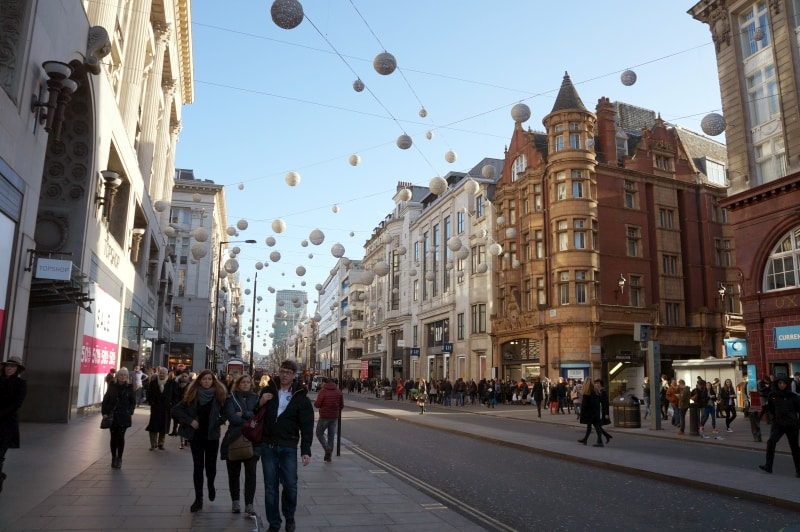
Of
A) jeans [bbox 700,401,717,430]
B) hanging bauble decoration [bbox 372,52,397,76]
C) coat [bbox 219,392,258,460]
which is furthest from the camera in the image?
jeans [bbox 700,401,717,430]

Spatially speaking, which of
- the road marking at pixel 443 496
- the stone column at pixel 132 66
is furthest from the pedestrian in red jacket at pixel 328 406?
the stone column at pixel 132 66

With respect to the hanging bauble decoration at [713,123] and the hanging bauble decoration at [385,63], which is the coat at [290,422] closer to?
the hanging bauble decoration at [385,63]

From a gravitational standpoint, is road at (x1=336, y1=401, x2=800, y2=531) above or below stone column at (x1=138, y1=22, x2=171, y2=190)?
below

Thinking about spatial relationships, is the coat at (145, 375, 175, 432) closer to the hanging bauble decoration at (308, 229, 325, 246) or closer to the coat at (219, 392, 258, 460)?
the coat at (219, 392, 258, 460)

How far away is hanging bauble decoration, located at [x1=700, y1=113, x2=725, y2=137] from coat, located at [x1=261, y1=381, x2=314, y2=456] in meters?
15.6

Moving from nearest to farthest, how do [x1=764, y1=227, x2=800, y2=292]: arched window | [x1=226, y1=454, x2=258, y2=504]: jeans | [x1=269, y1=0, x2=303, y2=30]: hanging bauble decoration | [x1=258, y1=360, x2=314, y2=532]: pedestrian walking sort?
[x1=258, y1=360, x2=314, y2=532]: pedestrian walking → [x1=226, y1=454, x2=258, y2=504]: jeans → [x1=269, y1=0, x2=303, y2=30]: hanging bauble decoration → [x1=764, y1=227, x2=800, y2=292]: arched window

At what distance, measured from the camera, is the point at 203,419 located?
802 centimetres

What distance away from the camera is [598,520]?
7.96 metres

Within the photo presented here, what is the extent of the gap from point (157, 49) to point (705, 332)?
134 ft

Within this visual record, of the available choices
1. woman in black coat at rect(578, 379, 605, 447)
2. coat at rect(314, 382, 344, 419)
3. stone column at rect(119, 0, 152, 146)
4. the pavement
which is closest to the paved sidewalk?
the pavement

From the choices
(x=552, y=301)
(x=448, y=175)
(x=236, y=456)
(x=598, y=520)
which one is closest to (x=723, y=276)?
(x=552, y=301)

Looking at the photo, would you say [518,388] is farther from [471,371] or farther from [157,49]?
[157,49]

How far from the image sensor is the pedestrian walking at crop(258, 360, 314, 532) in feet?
21.4

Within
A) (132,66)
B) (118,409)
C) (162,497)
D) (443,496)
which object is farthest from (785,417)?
(132,66)
